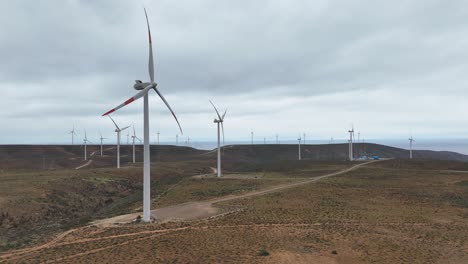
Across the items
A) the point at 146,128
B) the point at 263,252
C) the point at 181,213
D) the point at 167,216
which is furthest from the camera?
the point at 181,213

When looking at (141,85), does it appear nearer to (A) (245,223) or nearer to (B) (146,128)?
(B) (146,128)

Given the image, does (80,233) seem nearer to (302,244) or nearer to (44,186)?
(302,244)

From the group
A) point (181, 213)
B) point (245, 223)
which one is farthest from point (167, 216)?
point (245, 223)

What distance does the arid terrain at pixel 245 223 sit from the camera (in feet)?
92.1

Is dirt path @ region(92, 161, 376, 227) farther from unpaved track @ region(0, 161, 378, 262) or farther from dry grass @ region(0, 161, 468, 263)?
dry grass @ region(0, 161, 468, 263)

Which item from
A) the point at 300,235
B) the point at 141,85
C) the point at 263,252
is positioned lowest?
the point at 300,235

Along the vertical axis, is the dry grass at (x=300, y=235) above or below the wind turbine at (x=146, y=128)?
below

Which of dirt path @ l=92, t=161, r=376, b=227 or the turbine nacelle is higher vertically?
the turbine nacelle

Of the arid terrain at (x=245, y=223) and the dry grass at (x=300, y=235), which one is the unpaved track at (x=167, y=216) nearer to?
the arid terrain at (x=245, y=223)

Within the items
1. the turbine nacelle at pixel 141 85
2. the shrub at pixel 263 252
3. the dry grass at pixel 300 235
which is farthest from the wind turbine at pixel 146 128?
the shrub at pixel 263 252

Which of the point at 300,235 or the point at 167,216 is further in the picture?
the point at 167,216

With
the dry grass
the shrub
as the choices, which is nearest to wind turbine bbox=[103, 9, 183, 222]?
the dry grass

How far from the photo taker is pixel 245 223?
3828 centimetres

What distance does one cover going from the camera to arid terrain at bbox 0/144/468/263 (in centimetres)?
2808
